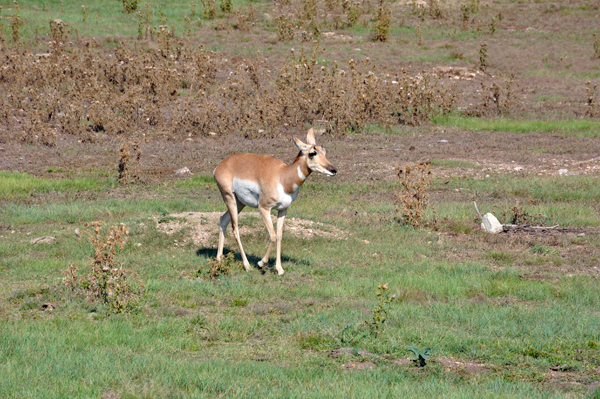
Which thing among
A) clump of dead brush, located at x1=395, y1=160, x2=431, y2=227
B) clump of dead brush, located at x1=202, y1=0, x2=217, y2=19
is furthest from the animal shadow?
clump of dead brush, located at x1=202, y1=0, x2=217, y2=19

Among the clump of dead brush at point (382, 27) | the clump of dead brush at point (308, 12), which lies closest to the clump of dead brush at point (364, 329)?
the clump of dead brush at point (382, 27)

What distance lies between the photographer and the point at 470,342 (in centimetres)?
746

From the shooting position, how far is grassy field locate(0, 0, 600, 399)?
21.7ft

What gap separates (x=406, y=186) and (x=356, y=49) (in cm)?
1858

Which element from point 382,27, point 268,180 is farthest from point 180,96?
point 268,180

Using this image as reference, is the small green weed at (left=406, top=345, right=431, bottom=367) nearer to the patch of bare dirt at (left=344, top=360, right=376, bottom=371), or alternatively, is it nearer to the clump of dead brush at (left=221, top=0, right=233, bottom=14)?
the patch of bare dirt at (left=344, top=360, right=376, bottom=371)

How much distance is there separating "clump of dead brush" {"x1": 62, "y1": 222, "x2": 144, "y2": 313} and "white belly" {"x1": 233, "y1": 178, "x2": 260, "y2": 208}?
218cm

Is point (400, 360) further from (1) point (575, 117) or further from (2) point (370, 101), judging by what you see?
(1) point (575, 117)

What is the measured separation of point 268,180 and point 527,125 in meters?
14.8

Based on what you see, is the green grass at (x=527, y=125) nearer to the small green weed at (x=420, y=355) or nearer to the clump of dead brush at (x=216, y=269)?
the clump of dead brush at (x=216, y=269)

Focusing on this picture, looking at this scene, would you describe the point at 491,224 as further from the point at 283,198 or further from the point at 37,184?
the point at 37,184

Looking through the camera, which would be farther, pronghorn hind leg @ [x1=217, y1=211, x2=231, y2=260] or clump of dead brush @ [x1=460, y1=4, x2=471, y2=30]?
clump of dead brush @ [x1=460, y1=4, x2=471, y2=30]

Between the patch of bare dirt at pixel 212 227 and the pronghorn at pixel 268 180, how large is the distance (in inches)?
39.1

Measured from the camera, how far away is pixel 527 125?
22828mm
